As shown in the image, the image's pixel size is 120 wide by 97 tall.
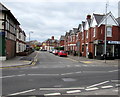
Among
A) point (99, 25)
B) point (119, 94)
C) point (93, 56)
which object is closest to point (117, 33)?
point (99, 25)

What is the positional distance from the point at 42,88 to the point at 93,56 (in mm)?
22334

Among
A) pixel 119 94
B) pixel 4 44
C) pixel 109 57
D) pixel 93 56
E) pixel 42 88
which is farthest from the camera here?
pixel 93 56

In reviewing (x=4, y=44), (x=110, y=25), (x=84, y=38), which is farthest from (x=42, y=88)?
(x=84, y=38)

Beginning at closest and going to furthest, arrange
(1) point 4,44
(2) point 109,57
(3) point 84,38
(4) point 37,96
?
(4) point 37,96
(1) point 4,44
(2) point 109,57
(3) point 84,38

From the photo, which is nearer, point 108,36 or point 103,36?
point 103,36

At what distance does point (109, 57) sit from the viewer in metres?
26.4

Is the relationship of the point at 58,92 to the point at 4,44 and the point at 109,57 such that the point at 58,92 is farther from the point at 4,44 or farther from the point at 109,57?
the point at 109,57

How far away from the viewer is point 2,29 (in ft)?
66.0

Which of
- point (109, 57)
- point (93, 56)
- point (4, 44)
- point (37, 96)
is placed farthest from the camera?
point (93, 56)

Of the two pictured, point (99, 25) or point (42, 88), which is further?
point (99, 25)

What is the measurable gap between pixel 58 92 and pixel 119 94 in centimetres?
259

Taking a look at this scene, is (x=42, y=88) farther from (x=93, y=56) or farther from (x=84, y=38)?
(x=84, y=38)

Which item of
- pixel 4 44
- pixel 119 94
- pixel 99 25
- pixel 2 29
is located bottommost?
pixel 119 94

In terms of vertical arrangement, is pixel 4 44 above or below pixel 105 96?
above
